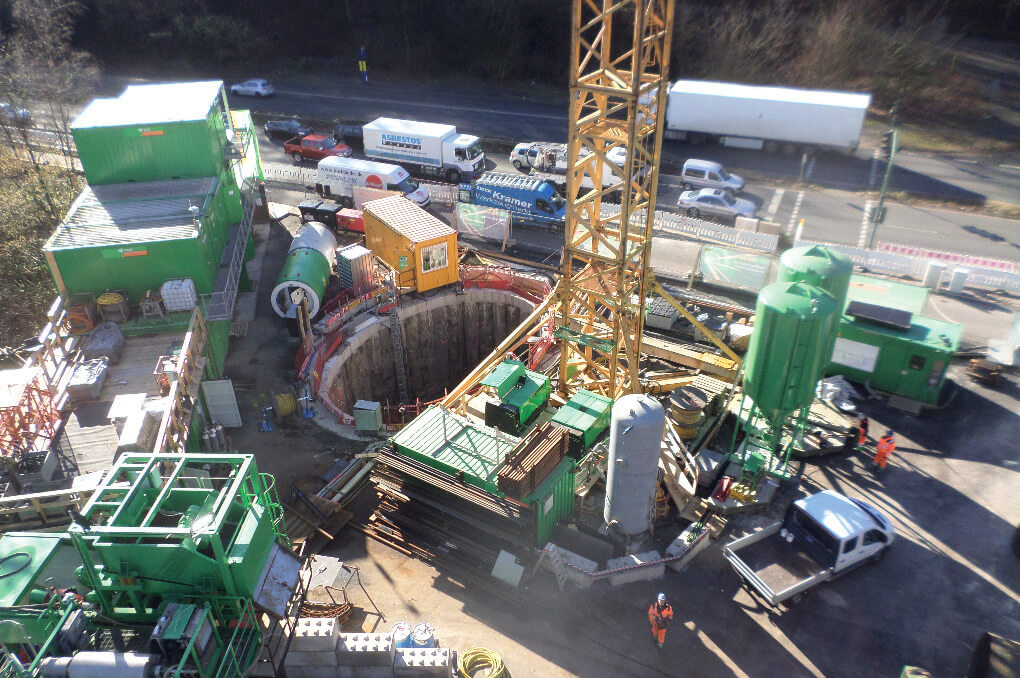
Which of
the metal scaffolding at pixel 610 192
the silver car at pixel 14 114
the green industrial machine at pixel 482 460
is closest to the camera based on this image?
the green industrial machine at pixel 482 460

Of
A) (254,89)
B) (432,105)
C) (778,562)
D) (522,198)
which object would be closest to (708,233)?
(522,198)

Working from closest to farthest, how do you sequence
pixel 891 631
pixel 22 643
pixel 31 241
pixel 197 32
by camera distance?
pixel 22 643 < pixel 891 631 < pixel 31 241 < pixel 197 32

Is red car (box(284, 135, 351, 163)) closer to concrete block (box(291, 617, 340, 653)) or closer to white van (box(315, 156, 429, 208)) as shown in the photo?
white van (box(315, 156, 429, 208))

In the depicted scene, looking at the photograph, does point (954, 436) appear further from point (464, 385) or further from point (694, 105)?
point (694, 105)

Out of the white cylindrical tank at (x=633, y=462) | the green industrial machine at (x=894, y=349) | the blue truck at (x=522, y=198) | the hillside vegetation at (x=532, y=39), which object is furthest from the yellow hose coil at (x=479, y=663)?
the hillside vegetation at (x=532, y=39)

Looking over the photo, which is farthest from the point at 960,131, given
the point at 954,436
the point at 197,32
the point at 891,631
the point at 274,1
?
the point at 197,32

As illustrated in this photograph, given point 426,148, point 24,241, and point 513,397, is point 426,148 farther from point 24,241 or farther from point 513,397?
point 513,397

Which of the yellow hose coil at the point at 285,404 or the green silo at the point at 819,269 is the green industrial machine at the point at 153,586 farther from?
the green silo at the point at 819,269
